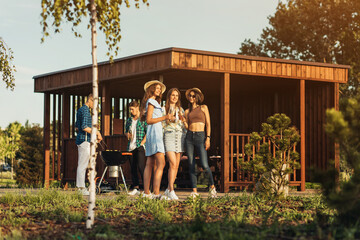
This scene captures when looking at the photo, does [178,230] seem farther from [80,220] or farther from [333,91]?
[333,91]

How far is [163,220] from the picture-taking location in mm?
6180

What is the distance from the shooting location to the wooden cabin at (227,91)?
11.3 meters

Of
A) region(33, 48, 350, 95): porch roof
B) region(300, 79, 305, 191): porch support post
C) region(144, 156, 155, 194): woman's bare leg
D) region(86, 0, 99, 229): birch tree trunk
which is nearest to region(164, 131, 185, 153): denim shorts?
region(144, 156, 155, 194): woman's bare leg

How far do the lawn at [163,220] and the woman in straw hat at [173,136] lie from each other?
0.76 meters

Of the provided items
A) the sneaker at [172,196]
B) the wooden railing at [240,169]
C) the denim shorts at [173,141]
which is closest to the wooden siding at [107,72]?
the denim shorts at [173,141]

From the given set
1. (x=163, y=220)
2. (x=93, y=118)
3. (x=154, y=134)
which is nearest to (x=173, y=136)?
(x=154, y=134)

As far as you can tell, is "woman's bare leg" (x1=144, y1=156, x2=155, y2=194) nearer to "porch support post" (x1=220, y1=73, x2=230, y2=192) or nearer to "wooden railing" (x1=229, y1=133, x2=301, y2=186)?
"wooden railing" (x1=229, y1=133, x2=301, y2=186)

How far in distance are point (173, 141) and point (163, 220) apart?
108 inches

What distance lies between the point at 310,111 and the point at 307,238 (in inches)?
376

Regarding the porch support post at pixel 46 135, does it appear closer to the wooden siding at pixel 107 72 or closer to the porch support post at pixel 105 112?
the wooden siding at pixel 107 72

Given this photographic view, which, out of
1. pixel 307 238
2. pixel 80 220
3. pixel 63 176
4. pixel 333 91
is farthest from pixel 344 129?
pixel 63 176

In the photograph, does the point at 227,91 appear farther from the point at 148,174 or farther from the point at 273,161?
the point at 148,174

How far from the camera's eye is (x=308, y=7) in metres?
27.1

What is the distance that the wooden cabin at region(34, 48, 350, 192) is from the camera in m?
11.3
